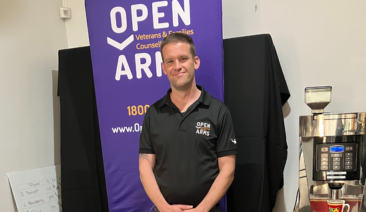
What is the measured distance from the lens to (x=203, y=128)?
1.39 meters

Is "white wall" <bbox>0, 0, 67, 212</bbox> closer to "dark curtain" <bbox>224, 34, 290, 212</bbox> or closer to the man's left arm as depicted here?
the man's left arm

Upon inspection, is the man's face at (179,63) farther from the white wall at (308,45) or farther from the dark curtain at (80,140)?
the dark curtain at (80,140)

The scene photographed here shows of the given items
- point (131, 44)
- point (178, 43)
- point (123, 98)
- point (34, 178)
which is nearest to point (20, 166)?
point (34, 178)

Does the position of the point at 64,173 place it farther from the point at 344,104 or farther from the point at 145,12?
the point at 344,104

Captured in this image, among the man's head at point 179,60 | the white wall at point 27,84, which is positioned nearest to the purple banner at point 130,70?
the man's head at point 179,60

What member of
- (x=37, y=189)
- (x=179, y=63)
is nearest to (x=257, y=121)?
(x=179, y=63)

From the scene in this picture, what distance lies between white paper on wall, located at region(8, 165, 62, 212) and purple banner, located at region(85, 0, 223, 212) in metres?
0.75

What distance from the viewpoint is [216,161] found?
1.42m

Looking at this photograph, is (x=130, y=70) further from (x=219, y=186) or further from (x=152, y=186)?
(x=219, y=186)

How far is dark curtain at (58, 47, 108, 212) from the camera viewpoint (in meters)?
2.22

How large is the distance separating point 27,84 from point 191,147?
5.45 feet

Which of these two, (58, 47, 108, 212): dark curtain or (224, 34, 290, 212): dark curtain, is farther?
(58, 47, 108, 212): dark curtain

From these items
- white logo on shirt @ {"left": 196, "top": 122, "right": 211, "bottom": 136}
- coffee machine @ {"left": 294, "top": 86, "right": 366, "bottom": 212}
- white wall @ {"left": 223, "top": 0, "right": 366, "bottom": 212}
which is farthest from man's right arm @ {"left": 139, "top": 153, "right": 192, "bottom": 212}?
white wall @ {"left": 223, "top": 0, "right": 366, "bottom": 212}

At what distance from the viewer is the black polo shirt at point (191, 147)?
1371 millimetres
